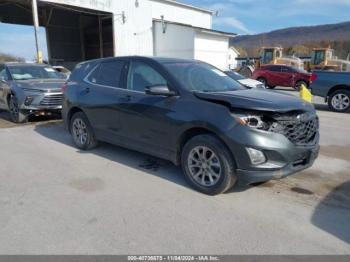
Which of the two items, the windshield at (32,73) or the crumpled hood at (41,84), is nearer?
the crumpled hood at (41,84)

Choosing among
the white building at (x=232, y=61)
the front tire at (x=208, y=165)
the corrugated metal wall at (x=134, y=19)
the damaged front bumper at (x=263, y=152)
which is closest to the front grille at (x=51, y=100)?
the front tire at (x=208, y=165)

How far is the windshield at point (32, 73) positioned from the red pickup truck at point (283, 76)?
1533 cm

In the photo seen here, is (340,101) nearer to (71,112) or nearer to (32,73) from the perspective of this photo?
(71,112)

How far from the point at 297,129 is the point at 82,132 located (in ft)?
13.2

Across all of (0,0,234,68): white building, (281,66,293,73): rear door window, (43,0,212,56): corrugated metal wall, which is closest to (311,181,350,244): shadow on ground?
(281,66,293,73): rear door window

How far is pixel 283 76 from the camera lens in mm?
21312

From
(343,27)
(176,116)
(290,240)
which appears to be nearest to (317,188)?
(290,240)

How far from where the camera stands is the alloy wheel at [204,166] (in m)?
4.15

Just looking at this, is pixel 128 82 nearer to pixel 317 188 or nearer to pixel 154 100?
pixel 154 100

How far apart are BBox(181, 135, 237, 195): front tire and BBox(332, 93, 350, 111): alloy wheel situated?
9.12 meters

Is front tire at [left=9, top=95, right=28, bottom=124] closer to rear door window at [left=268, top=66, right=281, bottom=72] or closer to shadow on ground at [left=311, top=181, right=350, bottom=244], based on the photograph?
shadow on ground at [left=311, top=181, right=350, bottom=244]

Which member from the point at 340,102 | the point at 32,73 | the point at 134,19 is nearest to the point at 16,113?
the point at 32,73

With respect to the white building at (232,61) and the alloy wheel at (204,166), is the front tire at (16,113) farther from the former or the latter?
the white building at (232,61)

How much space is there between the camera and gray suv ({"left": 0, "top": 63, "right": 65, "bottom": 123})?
8641mm
